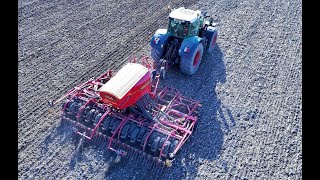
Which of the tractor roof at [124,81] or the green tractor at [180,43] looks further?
the green tractor at [180,43]

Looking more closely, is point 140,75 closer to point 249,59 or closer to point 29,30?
point 249,59

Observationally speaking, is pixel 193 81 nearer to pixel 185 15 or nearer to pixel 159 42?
pixel 159 42

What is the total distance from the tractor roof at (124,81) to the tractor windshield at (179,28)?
6.85 feet

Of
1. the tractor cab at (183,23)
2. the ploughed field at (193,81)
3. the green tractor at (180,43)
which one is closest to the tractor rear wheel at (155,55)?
the green tractor at (180,43)

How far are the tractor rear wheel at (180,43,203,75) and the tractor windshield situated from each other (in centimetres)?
58

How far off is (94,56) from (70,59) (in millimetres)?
753

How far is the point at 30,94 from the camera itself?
28.0ft

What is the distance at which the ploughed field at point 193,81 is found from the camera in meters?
6.87

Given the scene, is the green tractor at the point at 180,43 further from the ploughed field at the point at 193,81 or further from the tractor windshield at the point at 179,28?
the ploughed field at the point at 193,81

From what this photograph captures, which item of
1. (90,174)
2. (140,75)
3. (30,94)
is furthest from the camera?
(30,94)

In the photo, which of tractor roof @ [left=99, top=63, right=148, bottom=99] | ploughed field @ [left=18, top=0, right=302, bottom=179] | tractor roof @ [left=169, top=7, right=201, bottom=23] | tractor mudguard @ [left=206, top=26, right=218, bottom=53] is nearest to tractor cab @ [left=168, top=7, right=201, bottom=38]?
tractor roof @ [left=169, top=7, right=201, bottom=23]

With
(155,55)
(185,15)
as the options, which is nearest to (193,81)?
(155,55)

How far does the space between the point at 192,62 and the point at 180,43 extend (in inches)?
27.6

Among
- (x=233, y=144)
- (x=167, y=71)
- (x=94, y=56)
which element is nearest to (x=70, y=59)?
(x=94, y=56)
